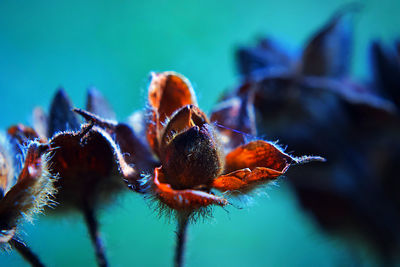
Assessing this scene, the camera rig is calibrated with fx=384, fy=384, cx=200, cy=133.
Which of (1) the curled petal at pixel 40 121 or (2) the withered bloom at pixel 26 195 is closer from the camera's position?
(2) the withered bloom at pixel 26 195

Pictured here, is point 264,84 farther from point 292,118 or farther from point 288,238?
point 288,238

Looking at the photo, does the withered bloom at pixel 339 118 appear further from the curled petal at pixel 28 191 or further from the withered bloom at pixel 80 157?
the curled petal at pixel 28 191

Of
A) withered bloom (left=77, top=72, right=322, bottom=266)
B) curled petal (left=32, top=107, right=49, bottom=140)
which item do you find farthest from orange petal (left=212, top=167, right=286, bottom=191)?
curled petal (left=32, top=107, right=49, bottom=140)

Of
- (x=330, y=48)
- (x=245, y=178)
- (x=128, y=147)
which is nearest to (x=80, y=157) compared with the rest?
(x=128, y=147)

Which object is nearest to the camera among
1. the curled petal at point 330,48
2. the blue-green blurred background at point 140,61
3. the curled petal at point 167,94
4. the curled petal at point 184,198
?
the curled petal at point 184,198

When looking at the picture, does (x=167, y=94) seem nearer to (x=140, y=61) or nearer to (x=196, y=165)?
(x=196, y=165)

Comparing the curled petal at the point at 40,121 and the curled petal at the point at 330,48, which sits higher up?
the curled petal at the point at 330,48

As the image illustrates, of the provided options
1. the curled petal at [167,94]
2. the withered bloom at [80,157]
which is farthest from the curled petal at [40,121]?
the curled petal at [167,94]
